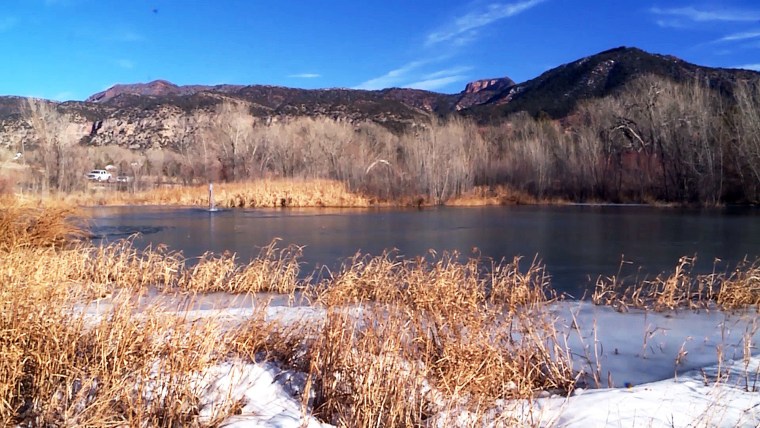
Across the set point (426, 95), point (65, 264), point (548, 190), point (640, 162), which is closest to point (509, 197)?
point (548, 190)

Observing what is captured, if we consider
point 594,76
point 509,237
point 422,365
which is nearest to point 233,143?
point 509,237

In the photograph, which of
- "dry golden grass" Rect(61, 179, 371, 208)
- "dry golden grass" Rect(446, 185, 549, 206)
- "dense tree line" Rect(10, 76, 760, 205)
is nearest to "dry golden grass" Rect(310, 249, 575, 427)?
"dry golden grass" Rect(61, 179, 371, 208)

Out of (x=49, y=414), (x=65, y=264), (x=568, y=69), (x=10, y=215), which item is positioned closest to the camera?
(x=49, y=414)

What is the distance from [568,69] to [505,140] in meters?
59.2

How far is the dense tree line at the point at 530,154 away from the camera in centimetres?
2708

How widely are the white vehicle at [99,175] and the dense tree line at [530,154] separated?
116 cm

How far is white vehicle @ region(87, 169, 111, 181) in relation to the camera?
37503mm

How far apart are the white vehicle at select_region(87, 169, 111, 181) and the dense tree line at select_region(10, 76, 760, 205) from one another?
1.16 metres

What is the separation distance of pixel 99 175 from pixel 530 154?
97.2 ft

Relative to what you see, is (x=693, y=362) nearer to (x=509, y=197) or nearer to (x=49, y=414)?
(x=49, y=414)

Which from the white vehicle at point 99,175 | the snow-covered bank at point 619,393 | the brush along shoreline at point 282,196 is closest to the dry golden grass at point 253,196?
the brush along shoreline at point 282,196

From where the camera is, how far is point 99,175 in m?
38.8

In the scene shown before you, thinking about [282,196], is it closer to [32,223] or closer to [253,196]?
[253,196]

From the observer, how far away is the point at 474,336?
4031mm
